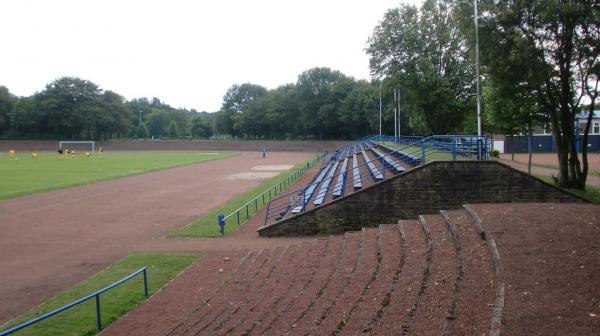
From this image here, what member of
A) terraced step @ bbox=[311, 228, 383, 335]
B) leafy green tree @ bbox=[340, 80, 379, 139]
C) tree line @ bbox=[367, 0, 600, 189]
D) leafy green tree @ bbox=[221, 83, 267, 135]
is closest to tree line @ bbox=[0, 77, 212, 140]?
leafy green tree @ bbox=[221, 83, 267, 135]

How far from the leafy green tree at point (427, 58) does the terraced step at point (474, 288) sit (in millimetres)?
24549

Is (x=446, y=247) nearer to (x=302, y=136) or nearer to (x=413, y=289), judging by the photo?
(x=413, y=289)

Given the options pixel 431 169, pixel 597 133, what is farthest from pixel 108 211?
pixel 597 133

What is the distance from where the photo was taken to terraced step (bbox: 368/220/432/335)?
603 cm

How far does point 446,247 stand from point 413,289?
2.13 m

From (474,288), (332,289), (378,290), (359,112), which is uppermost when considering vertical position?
(359,112)

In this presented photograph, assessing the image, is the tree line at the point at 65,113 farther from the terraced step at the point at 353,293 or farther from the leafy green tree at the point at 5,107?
the terraced step at the point at 353,293

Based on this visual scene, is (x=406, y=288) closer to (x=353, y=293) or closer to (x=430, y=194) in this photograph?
(x=353, y=293)

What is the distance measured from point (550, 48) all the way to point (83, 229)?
1808cm

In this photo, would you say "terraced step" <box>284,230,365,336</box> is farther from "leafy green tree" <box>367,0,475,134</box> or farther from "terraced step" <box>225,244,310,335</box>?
"leafy green tree" <box>367,0,475,134</box>

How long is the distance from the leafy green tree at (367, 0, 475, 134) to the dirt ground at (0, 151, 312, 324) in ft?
46.0

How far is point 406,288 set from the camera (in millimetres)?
7234

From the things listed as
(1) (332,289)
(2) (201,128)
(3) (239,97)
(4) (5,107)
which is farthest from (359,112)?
(4) (5,107)

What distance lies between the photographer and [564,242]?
823cm
